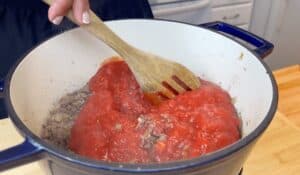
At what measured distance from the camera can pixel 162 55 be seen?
0.63m

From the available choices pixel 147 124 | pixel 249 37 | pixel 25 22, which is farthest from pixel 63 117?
pixel 25 22

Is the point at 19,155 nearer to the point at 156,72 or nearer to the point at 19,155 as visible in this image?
the point at 19,155

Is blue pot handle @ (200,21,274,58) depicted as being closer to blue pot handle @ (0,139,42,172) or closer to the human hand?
the human hand

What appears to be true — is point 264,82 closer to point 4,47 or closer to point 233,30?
point 233,30

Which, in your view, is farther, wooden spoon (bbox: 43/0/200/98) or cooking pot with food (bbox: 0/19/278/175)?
wooden spoon (bbox: 43/0/200/98)

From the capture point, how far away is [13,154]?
372mm

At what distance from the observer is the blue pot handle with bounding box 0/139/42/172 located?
368 millimetres

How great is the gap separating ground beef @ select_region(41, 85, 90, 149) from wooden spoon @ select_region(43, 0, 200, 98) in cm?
9

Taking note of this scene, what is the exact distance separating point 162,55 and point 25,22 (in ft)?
1.26

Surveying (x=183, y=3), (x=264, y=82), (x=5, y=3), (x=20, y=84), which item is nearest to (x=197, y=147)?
(x=264, y=82)

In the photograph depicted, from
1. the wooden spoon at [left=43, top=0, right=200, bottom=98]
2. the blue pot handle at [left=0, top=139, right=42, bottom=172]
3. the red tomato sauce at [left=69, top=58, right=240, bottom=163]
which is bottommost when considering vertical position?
the red tomato sauce at [left=69, top=58, right=240, bottom=163]

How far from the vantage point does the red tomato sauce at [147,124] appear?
1.58 ft

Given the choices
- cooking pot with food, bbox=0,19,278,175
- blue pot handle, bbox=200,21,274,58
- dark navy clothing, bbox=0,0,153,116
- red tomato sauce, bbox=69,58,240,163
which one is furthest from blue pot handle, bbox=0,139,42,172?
dark navy clothing, bbox=0,0,153,116

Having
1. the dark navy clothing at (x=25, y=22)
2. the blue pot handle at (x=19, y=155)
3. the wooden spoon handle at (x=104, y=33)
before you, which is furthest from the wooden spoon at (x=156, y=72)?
the dark navy clothing at (x=25, y=22)
